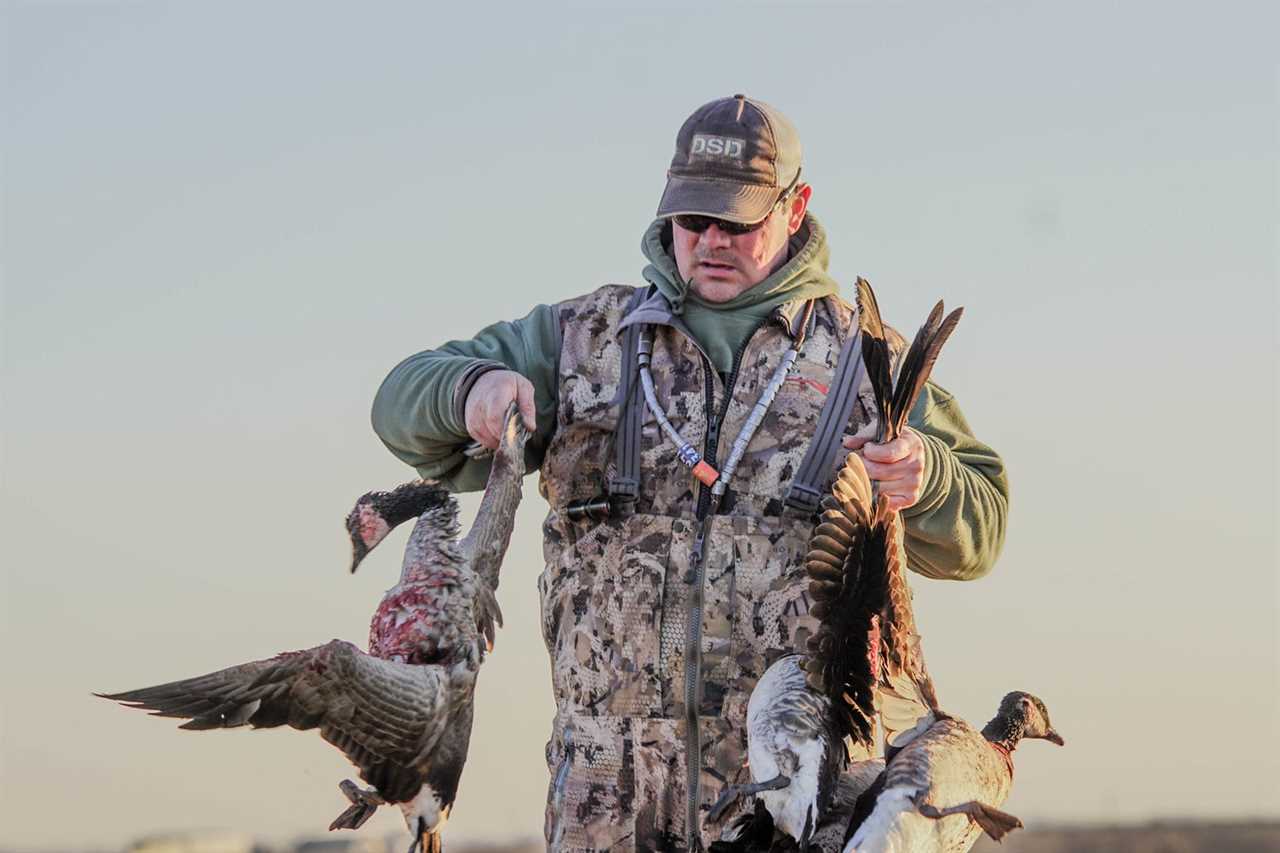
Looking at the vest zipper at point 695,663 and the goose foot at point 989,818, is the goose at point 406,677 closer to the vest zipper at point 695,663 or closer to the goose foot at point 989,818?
the vest zipper at point 695,663

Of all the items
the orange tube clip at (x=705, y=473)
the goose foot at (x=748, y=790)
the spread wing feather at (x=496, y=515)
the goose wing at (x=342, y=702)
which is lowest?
Result: the goose foot at (x=748, y=790)

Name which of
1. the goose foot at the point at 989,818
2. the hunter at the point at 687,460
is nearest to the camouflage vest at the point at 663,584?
the hunter at the point at 687,460

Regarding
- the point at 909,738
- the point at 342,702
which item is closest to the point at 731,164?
the point at 909,738

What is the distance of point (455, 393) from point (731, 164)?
1.03 metres

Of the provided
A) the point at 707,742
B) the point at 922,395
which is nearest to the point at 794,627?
the point at 707,742

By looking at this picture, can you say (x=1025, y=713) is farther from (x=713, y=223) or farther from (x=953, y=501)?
(x=713, y=223)

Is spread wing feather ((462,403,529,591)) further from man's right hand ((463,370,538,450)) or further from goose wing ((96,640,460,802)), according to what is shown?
goose wing ((96,640,460,802))

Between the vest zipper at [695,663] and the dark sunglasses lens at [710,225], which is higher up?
the dark sunglasses lens at [710,225]

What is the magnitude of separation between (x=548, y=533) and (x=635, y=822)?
0.88 meters

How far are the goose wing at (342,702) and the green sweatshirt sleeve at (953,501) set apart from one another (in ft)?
4.74

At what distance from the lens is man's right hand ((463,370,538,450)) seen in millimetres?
5914

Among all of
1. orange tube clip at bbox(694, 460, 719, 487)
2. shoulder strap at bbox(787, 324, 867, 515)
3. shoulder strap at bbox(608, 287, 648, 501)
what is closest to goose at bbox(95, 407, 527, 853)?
shoulder strap at bbox(608, 287, 648, 501)

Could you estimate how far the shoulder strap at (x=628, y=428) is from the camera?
618cm

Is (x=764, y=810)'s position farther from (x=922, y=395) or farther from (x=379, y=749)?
(x=922, y=395)
